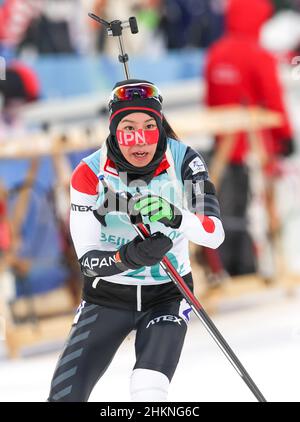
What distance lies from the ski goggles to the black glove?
542mm

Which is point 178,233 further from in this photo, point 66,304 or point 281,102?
point 281,102

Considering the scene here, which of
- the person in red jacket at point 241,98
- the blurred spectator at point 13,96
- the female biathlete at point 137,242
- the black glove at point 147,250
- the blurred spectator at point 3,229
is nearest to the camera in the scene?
the black glove at point 147,250

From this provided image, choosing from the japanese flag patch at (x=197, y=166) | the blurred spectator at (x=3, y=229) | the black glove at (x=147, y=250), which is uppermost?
the blurred spectator at (x=3, y=229)

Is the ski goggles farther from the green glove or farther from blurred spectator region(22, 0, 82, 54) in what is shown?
blurred spectator region(22, 0, 82, 54)

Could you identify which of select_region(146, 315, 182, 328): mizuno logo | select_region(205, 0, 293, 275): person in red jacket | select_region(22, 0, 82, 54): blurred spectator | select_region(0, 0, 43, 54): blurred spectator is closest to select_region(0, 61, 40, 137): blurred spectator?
select_region(205, 0, 293, 275): person in red jacket

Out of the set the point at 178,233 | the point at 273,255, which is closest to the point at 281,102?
the point at 273,255

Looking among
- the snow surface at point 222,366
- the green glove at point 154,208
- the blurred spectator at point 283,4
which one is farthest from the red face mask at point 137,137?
the blurred spectator at point 283,4

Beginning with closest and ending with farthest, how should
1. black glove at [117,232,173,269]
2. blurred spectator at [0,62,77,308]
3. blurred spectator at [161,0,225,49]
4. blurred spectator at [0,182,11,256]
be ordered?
black glove at [117,232,173,269]
blurred spectator at [0,182,11,256]
blurred spectator at [0,62,77,308]
blurred spectator at [161,0,225,49]

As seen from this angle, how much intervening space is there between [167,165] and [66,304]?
3.46 meters

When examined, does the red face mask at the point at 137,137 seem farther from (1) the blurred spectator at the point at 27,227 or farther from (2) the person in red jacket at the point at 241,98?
(2) the person in red jacket at the point at 241,98

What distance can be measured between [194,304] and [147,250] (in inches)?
15.2

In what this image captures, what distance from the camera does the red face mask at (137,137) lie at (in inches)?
161

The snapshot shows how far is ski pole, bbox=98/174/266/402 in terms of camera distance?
160 inches

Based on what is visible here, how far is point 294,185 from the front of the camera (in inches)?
373
